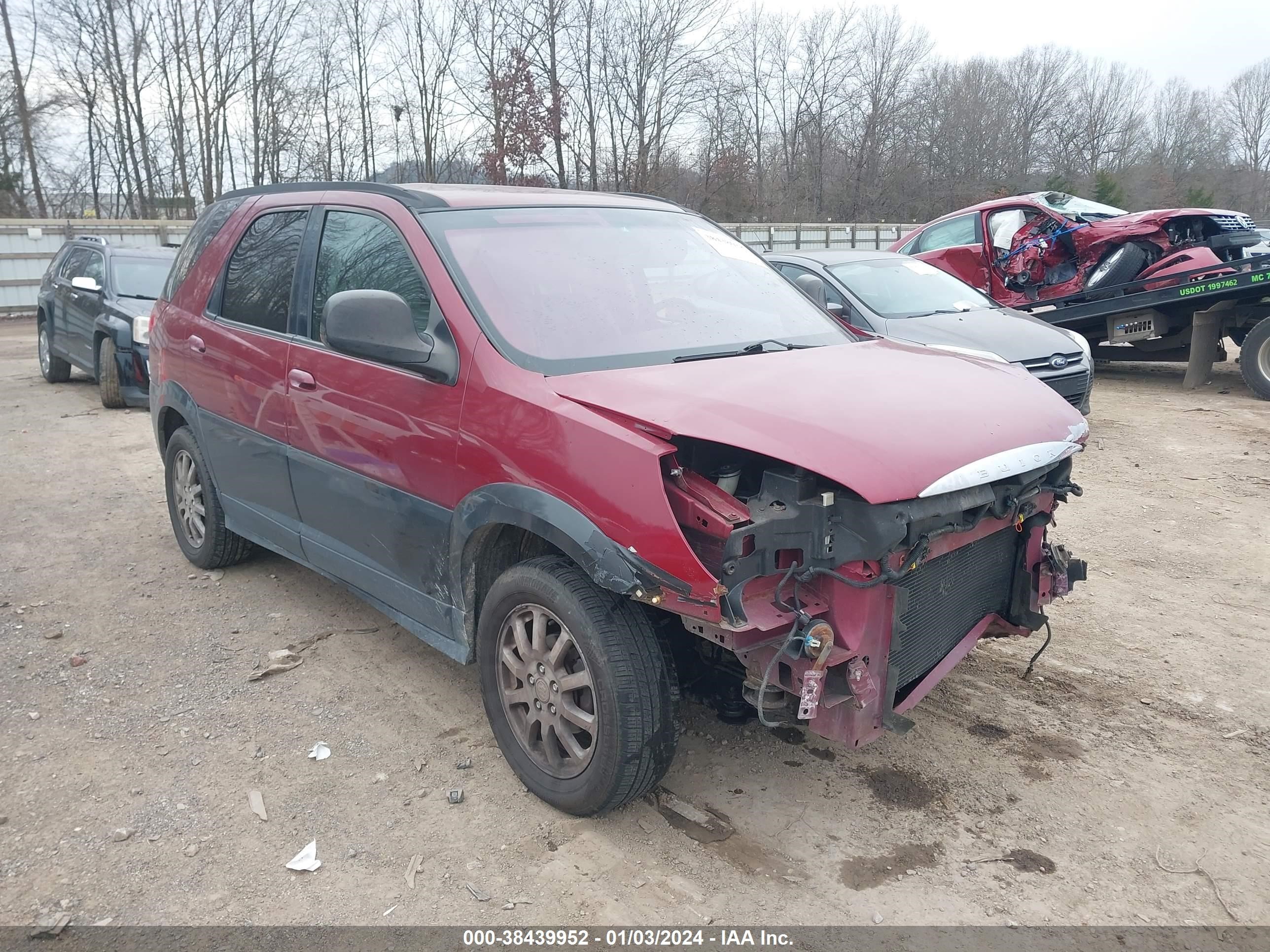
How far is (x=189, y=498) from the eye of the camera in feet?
17.4

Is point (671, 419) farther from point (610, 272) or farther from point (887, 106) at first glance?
point (887, 106)

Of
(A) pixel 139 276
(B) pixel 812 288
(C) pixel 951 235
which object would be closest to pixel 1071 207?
(C) pixel 951 235

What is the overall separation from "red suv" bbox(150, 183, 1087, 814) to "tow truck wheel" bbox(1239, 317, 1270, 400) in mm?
7817

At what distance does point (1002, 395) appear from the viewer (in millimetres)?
3213

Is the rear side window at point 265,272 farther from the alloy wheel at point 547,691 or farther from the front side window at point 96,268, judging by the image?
the front side window at point 96,268

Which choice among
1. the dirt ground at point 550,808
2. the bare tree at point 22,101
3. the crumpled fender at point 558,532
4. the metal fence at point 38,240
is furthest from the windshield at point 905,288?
the bare tree at point 22,101

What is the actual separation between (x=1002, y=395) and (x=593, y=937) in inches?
85.4

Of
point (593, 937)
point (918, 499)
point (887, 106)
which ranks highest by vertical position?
point (887, 106)

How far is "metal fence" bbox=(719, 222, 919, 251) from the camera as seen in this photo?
2967 cm

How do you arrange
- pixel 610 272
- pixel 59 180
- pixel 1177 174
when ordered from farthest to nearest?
pixel 1177 174, pixel 59 180, pixel 610 272

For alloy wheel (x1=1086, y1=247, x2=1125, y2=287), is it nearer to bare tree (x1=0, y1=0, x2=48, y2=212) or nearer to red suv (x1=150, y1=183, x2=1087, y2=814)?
red suv (x1=150, y1=183, x2=1087, y2=814)

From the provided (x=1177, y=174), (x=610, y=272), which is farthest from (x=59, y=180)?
(x=1177, y=174)

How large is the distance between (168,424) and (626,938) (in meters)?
4.23

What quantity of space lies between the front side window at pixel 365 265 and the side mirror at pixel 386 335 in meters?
0.12
